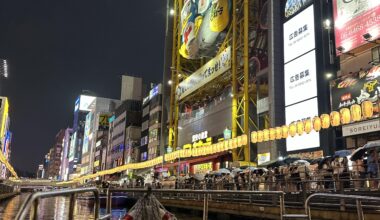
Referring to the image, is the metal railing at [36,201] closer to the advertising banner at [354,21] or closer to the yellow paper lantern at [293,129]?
the yellow paper lantern at [293,129]

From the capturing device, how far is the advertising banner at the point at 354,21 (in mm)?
24625

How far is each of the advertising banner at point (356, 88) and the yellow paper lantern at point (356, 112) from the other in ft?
4.39

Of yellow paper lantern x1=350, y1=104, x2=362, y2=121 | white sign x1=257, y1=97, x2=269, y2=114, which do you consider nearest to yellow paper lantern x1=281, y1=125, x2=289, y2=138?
yellow paper lantern x1=350, y1=104, x2=362, y2=121

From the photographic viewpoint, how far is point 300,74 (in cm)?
3180

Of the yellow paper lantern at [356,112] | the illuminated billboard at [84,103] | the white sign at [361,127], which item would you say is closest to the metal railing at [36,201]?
the yellow paper lantern at [356,112]

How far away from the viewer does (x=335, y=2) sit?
28312 mm

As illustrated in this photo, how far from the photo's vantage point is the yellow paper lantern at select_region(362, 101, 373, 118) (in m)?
21.4

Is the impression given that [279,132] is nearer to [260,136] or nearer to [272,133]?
[272,133]

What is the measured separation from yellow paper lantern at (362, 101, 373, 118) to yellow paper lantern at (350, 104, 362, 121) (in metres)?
0.29

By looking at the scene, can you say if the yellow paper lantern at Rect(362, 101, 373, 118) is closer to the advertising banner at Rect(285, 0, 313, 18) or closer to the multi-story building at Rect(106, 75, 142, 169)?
the advertising banner at Rect(285, 0, 313, 18)

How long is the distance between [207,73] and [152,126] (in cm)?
2886

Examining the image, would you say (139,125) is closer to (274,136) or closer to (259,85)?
(259,85)

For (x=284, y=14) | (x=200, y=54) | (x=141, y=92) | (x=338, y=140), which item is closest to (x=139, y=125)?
(x=141, y=92)

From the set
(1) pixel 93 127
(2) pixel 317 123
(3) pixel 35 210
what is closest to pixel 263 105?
(2) pixel 317 123
